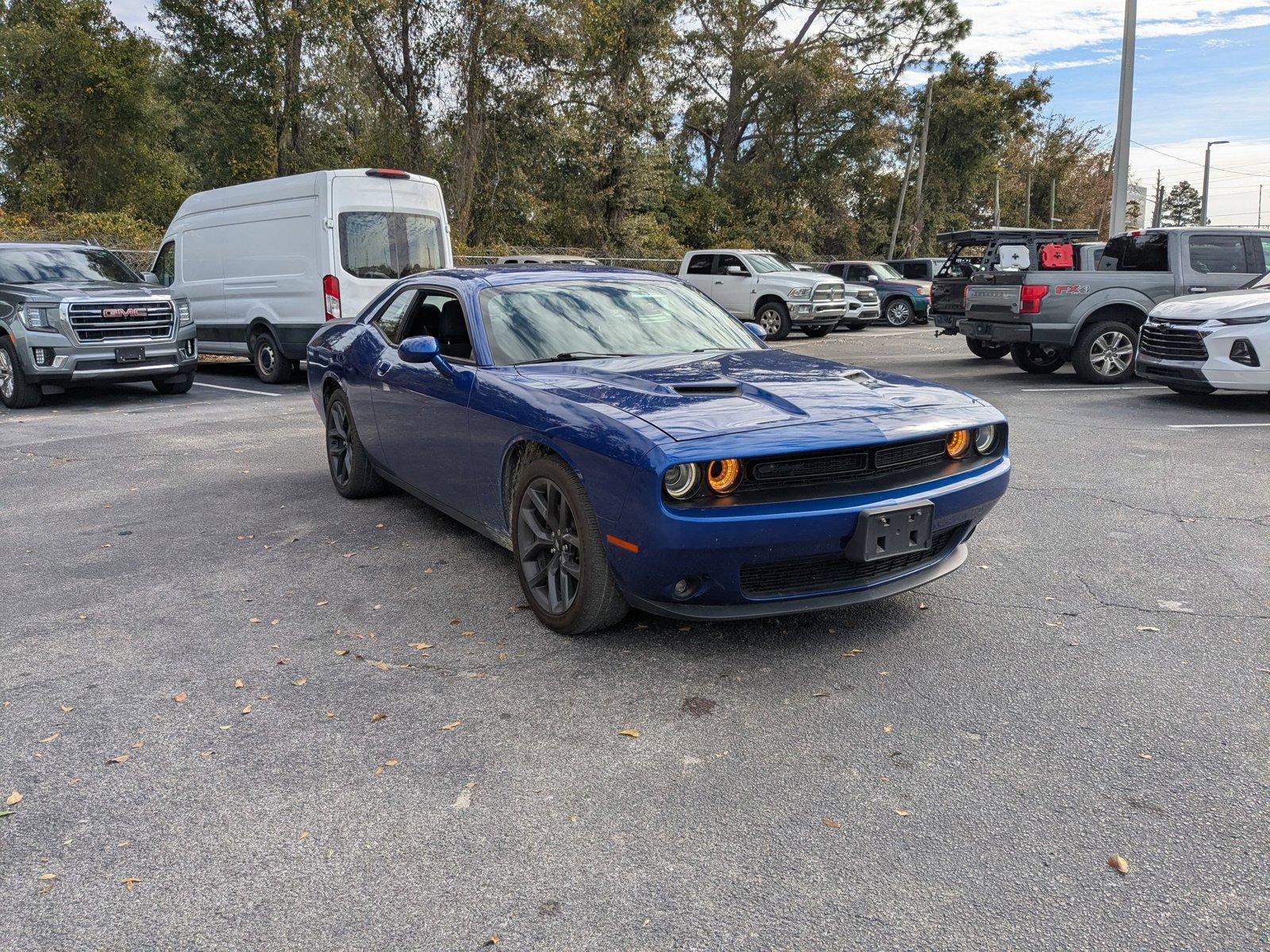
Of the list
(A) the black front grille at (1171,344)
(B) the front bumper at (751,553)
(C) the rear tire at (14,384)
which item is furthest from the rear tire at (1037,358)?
(C) the rear tire at (14,384)

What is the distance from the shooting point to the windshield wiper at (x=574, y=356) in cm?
480

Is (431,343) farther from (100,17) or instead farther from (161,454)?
(100,17)

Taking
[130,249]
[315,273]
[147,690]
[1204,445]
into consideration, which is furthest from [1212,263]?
[130,249]

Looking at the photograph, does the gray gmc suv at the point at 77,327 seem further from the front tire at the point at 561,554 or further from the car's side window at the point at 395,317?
the front tire at the point at 561,554

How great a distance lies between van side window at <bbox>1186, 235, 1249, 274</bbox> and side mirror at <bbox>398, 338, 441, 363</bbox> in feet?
35.2

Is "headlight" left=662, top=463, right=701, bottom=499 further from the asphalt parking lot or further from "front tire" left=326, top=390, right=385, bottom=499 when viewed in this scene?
"front tire" left=326, top=390, right=385, bottom=499

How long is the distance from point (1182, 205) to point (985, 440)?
164 meters

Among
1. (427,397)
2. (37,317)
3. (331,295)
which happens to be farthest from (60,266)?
(427,397)

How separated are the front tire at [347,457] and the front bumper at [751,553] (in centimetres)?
312

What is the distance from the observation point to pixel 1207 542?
5.49 meters

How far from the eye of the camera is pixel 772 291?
21.0 metres

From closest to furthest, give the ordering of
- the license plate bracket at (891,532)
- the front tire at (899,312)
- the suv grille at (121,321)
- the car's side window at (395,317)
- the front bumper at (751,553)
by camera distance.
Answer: the front bumper at (751,553), the license plate bracket at (891,532), the car's side window at (395,317), the suv grille at (121,321), the front tire at (899,312)

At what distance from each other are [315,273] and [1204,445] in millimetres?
9692

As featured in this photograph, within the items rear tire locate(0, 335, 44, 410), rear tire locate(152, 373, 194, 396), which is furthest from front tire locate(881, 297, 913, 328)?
rear tire locate(0, 335, 44, 410)
